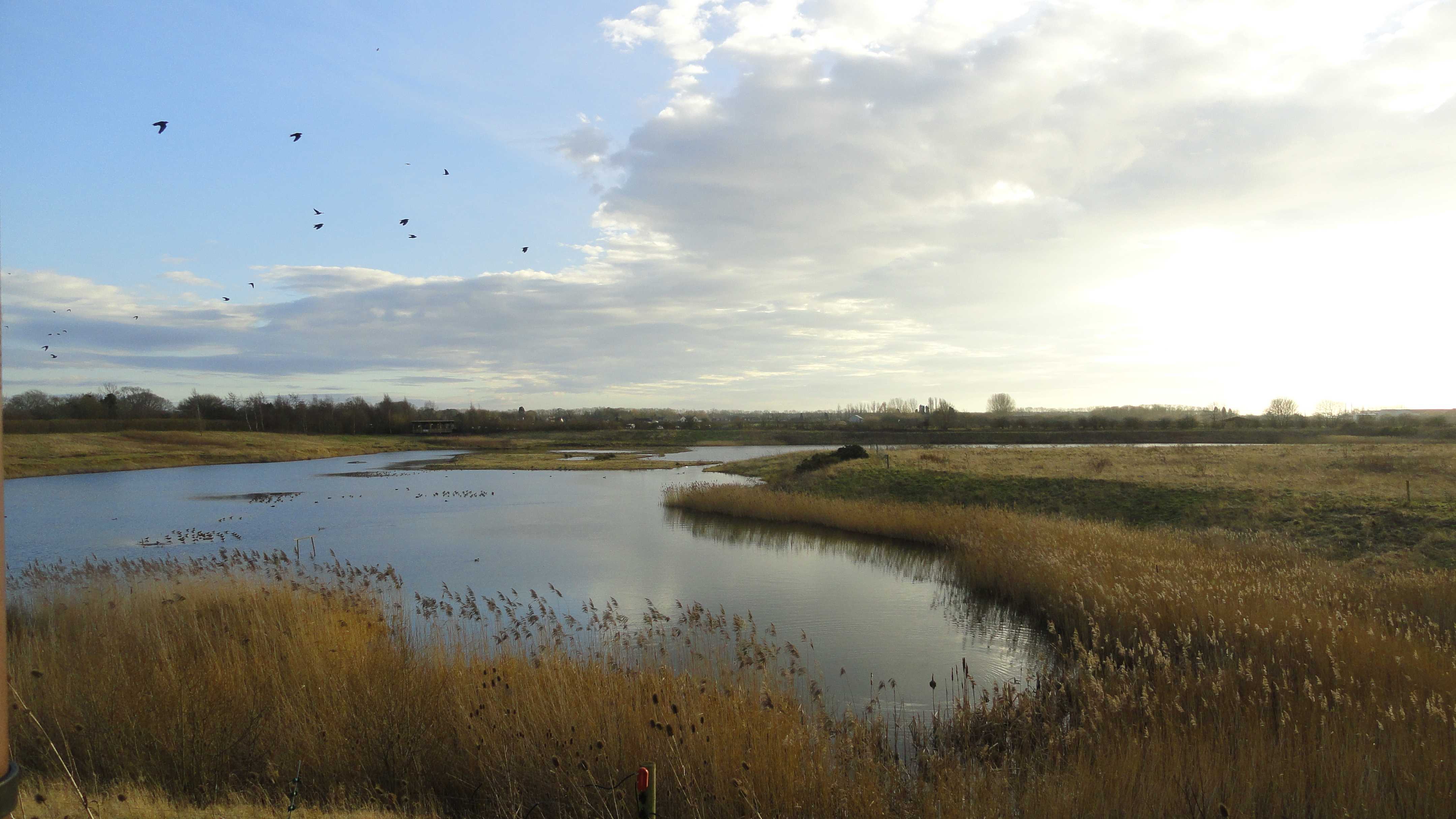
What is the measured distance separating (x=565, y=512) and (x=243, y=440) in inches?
2630

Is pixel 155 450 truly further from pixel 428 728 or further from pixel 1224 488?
pixel 1224 488

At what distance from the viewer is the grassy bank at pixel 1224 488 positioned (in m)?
17.5

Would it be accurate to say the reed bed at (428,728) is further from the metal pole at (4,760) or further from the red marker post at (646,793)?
the metal pole at (4,760)

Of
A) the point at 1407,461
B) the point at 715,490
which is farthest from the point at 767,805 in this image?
the point at 1407,461

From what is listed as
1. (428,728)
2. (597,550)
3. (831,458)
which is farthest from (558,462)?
(428,728)

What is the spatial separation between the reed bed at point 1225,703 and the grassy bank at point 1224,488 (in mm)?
4581

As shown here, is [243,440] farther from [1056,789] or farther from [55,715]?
[1056,789]

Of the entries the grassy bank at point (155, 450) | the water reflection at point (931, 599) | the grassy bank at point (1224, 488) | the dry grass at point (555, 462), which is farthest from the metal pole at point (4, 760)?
the grassy bank at point (155, 450)

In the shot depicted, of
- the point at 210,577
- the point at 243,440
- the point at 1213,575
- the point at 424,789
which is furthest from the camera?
the point at 243,440

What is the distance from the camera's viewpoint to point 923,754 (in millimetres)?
6805

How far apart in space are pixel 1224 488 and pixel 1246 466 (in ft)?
38.4

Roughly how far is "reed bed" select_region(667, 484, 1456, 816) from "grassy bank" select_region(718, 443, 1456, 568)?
4.58 meters

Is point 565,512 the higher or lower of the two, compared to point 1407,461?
lower

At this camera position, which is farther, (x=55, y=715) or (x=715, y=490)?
(x=715, y=490)
